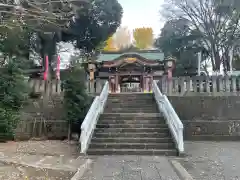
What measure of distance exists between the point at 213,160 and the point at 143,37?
30252 mm

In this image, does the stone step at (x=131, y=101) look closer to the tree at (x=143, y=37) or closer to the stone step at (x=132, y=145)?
the stone step at (x=132, y=145)

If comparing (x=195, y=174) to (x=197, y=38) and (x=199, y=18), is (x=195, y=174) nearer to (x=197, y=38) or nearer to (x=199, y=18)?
(x=199, y=18)

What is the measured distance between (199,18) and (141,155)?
53.8 feet

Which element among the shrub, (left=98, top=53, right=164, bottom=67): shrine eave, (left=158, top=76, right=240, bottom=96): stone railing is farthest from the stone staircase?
(left=98, top=53, right=164, bottom=67): shrine eave

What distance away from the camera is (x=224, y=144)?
9.16 meters

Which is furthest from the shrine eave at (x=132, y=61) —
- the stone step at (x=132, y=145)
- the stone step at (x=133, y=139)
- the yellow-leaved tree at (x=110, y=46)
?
the yellow-leaved tree at (x=110, y=46)

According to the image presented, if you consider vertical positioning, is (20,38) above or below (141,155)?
above

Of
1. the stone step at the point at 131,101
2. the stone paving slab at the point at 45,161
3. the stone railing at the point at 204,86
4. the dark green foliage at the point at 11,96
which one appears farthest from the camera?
the stone step at the point at 131,101

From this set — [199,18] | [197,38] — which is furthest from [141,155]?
[197,38]

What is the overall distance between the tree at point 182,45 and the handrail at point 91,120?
14185mm

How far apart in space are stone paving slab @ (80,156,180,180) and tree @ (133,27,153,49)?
29.0 m

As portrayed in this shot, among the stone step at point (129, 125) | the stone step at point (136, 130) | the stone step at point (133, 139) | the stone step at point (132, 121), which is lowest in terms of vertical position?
the stone step at point (133, 139)

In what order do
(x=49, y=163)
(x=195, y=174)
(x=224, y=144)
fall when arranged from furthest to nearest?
1. (x=224, y=144)
2. (x=49, y=163)
3. (x=195, y=174)

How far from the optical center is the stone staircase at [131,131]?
25.1 ft
